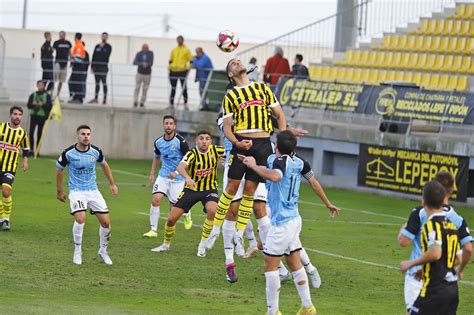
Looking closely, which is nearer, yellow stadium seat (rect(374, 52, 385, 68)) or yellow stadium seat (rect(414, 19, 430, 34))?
yellow stadium seat (rect(374, 52, 385, 68))

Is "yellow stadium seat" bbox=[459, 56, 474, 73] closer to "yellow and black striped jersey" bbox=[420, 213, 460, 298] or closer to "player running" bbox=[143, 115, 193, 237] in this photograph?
"player running" bbox=[143, 115, 193, 237]

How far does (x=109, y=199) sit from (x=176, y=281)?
10069 mm

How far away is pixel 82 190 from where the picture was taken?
50.2 ft

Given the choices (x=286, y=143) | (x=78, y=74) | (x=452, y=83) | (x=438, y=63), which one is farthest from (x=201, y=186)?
(x=78, y=74)

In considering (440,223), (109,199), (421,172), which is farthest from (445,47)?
(440,223)

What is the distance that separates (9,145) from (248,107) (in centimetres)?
662

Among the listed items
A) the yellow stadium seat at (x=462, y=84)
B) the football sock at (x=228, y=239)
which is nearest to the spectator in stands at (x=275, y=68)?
the yellow stadium seat at (x=462, y=84)

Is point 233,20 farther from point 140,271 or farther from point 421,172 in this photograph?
point 140,271

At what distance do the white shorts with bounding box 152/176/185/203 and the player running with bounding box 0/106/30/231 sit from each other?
2.42 metres

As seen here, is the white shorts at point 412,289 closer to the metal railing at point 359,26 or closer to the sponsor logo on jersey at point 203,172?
the sponsor logo on jersey at point 203,172

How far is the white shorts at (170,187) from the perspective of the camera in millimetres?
18484

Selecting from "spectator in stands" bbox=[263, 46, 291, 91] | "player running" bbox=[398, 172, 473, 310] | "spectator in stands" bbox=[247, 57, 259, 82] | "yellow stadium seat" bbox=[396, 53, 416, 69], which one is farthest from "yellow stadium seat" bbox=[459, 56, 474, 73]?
"player running" bbox=[398, 172, 473, 310]

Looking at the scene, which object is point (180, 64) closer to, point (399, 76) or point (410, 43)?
point (410, 43)

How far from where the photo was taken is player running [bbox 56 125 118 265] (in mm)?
15156
